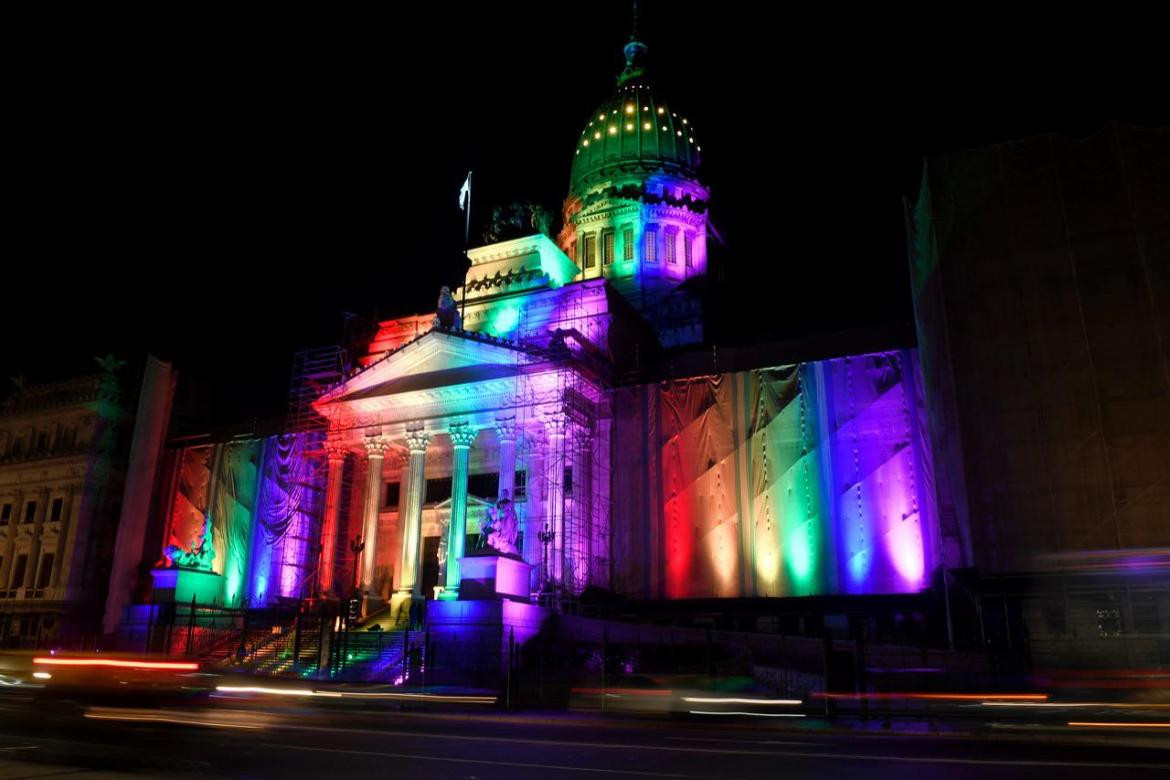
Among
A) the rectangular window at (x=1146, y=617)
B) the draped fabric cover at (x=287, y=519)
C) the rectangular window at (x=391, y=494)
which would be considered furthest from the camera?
the rectangular window at (x=391, y=494)

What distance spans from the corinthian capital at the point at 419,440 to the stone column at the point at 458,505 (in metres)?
1.07

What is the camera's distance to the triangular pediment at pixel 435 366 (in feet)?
115

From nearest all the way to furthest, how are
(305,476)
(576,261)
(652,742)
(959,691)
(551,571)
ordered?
1. (652,742)
2. (959,691)
3. (551,571)
4. (305,476)
5. (576,261)

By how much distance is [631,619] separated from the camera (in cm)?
3145

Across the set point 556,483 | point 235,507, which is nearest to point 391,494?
point 235,507

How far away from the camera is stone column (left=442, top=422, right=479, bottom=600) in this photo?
108ft

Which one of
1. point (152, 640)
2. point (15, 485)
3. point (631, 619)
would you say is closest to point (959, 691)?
point (631, 619)

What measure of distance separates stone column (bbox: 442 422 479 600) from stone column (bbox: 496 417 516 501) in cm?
142

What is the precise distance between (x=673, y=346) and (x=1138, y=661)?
29.8m

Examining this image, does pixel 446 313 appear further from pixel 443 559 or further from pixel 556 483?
A: pixel 443 559

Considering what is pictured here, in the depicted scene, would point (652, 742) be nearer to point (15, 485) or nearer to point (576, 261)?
point (576, 261)

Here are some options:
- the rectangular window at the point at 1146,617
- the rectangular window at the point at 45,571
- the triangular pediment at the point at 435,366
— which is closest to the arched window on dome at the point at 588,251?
the triangular pediment at the point at 435,366

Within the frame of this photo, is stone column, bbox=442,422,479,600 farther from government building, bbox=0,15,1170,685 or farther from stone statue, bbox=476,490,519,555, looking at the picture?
stone statue, bbox=476,490,519,555

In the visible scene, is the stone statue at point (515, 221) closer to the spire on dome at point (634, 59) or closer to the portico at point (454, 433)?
the portico at point (454, 433)
